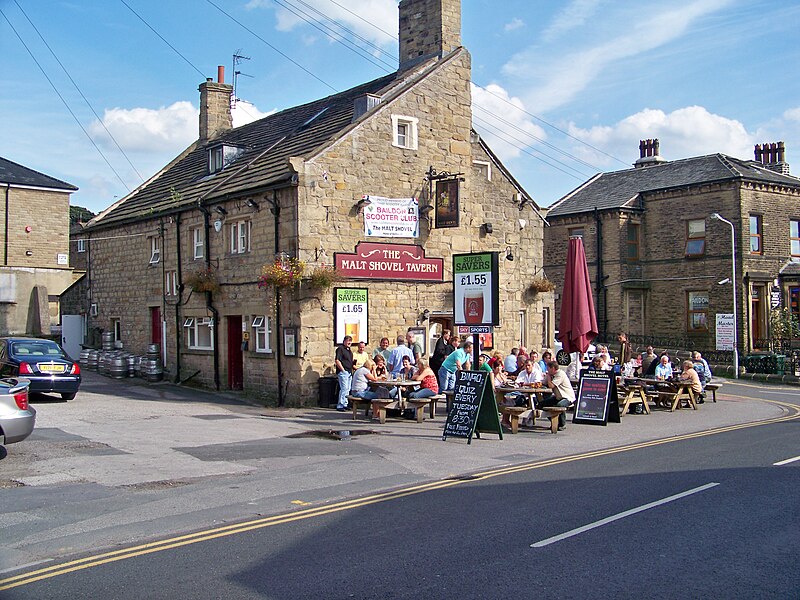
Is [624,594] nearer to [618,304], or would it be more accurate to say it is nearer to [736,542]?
[736,542]

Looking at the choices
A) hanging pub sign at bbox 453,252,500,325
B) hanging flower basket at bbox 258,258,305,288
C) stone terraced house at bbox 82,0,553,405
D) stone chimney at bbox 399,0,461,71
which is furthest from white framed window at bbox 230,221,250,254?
hanging pub sign at bbox 453,252,500,325

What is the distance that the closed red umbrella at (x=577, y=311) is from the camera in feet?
62.7

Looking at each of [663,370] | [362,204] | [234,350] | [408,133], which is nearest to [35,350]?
[234,350]

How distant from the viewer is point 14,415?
1150 centimetres

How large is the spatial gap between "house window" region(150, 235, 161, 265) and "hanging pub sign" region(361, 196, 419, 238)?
9.03m

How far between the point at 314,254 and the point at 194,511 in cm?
1129

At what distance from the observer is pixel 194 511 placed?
9023 mm

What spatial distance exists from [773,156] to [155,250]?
106ft

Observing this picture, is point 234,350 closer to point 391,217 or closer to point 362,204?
point 362,204

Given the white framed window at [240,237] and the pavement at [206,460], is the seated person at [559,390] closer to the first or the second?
the pavement at [206,460]

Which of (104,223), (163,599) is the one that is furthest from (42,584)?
(104,223)

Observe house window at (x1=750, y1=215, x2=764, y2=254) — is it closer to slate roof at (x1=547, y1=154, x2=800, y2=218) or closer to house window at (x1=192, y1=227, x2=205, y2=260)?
slate roof at (x1=547, y1=154, x2=800, y2=218)

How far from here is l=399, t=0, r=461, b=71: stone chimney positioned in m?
23.9

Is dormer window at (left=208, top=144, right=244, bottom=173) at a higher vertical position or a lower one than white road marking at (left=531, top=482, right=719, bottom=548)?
higher
